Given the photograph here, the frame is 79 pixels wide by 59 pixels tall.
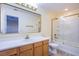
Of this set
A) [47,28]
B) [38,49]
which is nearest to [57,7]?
[47,28]

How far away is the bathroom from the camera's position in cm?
139

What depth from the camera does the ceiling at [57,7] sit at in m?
1.36

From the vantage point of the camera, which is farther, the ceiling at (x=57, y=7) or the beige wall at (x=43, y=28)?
the beige wall at (x=43, y=28)

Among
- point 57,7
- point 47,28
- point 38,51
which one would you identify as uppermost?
point 57,7

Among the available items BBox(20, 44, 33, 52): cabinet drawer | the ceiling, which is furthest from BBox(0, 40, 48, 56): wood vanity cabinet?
the ceiling

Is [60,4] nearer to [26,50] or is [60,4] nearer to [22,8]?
[22,8]

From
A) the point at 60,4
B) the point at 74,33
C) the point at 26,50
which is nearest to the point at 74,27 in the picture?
the point at 74,33

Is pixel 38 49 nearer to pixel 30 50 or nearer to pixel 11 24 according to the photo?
pixel 30 50

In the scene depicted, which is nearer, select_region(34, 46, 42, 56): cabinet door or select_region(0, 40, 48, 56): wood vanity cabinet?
select_region(0, 40, 48, 56): wood vanity cabinet

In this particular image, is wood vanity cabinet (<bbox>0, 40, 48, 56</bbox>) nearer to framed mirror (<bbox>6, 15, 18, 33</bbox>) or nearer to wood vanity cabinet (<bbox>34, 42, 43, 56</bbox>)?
wood vanity cabinet (<bbox>34, 42, 43, 56</bbox>)

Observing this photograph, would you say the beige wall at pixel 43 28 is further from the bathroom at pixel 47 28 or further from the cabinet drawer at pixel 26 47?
the cabinet drawer at pixel 26 47

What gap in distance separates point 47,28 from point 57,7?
393 millimetres

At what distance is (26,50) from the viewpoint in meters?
1.35

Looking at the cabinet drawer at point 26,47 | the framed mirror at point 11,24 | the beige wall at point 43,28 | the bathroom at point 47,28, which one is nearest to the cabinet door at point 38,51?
the bathroom at point 47,28
